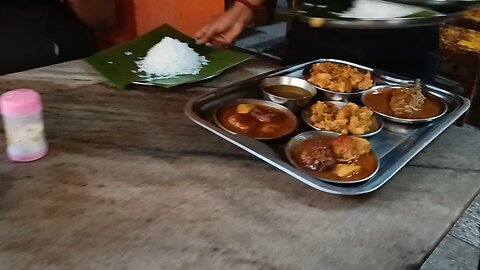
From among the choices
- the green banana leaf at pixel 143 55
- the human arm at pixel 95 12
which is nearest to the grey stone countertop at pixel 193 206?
the green banana leaf at pixel 143 55

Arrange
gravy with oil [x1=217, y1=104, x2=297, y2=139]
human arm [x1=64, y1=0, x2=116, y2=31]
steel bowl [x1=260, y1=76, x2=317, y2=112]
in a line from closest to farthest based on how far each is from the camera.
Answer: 1. gravy with oil [x1=217, y1=104, x2=297, y2=139]
2. steel bowl [x1=260, y1=76, x2=317, y2=112]
3. human arm [x1=64, y1=0, x2=116, y2=31]

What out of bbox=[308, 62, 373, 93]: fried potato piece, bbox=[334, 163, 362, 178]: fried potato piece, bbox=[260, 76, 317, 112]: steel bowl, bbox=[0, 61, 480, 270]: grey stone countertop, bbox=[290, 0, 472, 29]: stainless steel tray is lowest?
bbox=[0, 61, 480, 270]: grey stone countertop

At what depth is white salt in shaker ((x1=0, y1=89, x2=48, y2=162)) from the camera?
2.79 feet

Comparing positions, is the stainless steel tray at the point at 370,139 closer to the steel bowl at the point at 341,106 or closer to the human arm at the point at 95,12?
the steel bowl at the point at 341,106

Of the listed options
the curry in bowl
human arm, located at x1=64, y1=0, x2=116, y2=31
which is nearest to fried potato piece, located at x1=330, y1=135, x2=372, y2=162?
the curry in bowl

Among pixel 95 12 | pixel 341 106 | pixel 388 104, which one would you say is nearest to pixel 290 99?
pixel 341 106

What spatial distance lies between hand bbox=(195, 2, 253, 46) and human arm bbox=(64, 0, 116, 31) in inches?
18.1

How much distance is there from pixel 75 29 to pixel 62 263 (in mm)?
1119

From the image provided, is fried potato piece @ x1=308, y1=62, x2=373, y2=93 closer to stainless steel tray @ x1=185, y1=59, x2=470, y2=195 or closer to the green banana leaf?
stainless steel tray @ x1=185, y1=59, x2=470, y2=195

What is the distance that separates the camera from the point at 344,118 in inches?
39.2

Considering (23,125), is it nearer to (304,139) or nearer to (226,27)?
(304,139)

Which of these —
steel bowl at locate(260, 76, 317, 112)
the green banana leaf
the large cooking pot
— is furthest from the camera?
the large cooking pot

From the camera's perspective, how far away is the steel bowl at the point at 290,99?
3.59 feet

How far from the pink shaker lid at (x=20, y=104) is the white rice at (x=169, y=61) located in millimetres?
398
